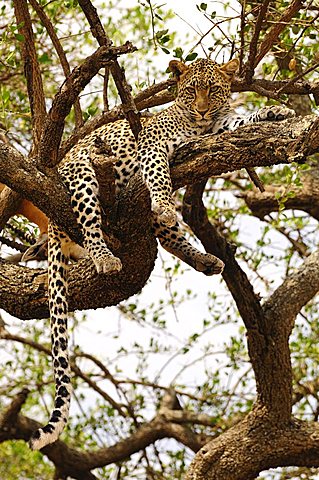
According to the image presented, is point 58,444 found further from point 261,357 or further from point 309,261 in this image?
point 309,261

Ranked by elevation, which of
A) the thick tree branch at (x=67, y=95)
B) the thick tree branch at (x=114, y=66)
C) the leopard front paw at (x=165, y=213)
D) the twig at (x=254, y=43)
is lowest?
the leopard front paw at (x=165, y=213)

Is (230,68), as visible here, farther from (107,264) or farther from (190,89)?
(107,264)

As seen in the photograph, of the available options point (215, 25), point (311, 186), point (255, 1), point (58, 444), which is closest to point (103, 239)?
point (215, 25)

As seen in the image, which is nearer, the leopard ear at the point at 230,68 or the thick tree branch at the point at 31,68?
the leopard ear at the point at 230,68

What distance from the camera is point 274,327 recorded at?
652 centimetres

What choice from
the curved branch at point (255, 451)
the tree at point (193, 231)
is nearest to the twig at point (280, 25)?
the tree at point (193, 231)

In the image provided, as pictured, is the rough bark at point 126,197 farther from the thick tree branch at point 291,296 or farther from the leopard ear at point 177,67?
the thick tree branch at point 291,296

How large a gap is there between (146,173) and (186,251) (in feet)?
1.80

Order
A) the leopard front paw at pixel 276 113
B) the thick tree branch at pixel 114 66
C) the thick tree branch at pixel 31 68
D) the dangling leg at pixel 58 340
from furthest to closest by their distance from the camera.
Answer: the thick tree branch at pixel 31 68, the leopard front paw at pixel 276 113, the thick tree branch at pixel 114 66, the dangling leg at pixel 58 340

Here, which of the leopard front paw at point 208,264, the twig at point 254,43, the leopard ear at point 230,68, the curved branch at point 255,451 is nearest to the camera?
the twig at point 254,43

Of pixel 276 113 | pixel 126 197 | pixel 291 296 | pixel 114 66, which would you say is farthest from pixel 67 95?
pixel 291 296

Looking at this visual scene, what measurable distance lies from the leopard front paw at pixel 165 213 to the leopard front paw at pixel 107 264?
305 mm

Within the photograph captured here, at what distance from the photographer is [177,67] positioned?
5.71 meters

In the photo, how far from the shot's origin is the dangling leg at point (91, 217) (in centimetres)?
463
